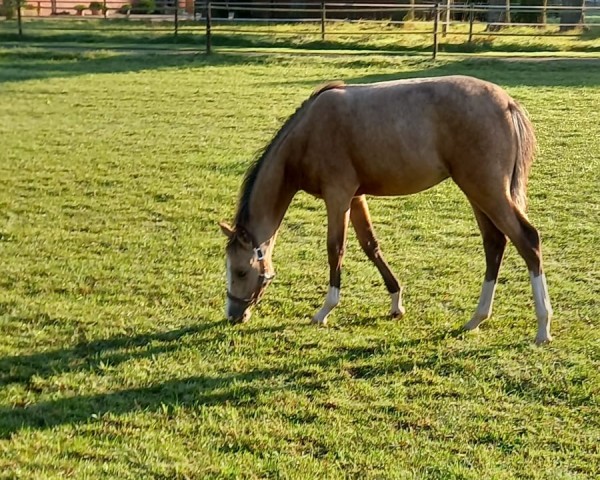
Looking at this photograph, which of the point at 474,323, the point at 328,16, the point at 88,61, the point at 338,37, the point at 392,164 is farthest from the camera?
the point at 328,16

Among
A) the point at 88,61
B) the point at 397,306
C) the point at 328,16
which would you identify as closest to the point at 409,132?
the point at 397,306

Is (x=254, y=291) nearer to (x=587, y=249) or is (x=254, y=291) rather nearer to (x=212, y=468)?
(x=212, y=468)

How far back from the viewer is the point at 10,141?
35.7ft

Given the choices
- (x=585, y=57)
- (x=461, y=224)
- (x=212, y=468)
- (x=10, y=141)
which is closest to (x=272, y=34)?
(x=585, y=57)

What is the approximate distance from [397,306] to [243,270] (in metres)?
1.09

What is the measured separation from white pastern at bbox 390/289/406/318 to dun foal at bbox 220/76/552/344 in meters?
0.01

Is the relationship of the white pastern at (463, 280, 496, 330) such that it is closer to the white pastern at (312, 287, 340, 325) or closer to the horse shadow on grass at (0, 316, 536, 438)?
the horse shadow on grass at (0, 316, 536, 438)

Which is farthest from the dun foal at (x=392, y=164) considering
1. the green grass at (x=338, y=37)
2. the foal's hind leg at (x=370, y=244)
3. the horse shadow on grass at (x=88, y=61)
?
the green grass at (x=338, y=37)

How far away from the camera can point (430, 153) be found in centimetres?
462

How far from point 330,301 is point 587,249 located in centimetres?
257

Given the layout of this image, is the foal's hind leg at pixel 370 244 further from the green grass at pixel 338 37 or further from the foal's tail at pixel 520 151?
the green grass at pixel 338 37

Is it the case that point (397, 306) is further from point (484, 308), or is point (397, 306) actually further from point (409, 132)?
point (409, 132)

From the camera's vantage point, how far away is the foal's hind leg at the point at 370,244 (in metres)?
5.14

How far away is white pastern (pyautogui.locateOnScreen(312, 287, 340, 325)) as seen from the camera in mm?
4965
